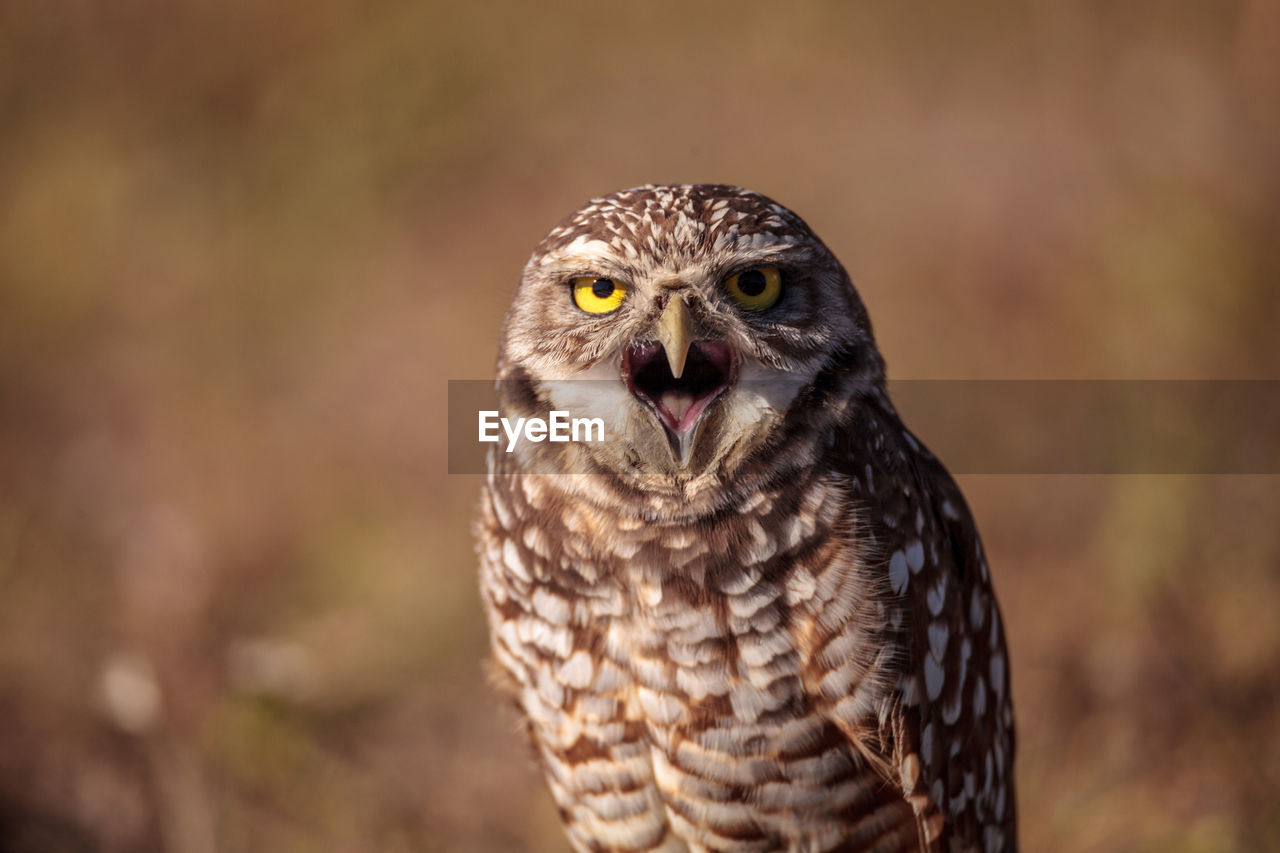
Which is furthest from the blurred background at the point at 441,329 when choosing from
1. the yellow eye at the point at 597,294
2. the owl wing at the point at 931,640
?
the owl wing at the point at 931,640

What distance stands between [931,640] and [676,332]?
84 cm

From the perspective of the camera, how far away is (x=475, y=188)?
647 centimetres

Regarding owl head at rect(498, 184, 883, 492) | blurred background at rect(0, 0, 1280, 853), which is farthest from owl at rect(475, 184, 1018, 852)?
blurred background at rect(0, 0, 1280, 853)

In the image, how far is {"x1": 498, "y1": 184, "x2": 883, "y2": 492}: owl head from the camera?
1780 mm

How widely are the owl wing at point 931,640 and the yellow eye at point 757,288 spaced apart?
0.99 ft

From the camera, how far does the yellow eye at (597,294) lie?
1825 mm

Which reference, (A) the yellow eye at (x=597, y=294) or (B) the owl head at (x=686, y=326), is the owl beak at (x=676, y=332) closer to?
(B) the owl head at (x=686, y=326)

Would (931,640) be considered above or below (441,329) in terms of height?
below

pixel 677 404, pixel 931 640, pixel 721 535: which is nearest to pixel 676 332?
pixel 677 404

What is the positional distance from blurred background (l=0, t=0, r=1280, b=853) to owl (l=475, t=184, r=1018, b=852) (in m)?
0.49

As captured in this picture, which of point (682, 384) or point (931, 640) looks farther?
point (931, 640)

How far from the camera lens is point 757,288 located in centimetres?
184

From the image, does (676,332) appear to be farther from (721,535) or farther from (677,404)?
(721,535)

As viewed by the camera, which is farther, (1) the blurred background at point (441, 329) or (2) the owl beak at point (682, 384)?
(1) the blurred background at point (441, 329)
